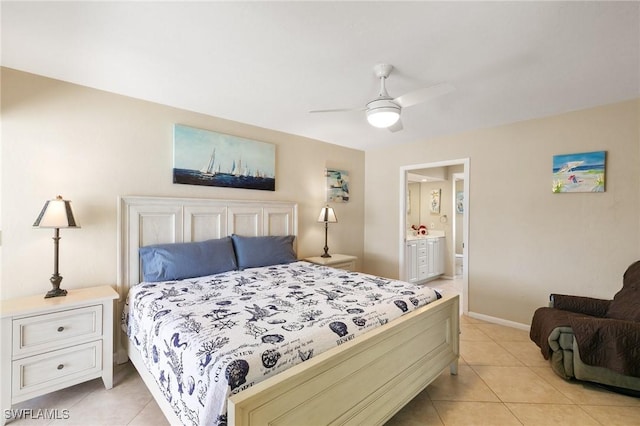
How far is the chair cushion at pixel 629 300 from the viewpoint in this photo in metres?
2.21

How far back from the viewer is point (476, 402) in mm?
2088

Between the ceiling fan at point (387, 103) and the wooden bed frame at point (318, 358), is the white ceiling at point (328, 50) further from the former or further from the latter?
the wooden bed frame at point (318, 358)

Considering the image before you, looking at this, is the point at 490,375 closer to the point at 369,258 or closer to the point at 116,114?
the point at 369,258

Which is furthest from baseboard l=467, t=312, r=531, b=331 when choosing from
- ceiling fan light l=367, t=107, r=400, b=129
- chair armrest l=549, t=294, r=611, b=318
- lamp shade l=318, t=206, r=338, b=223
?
ceiling fan light l=367, t=107, r=400, b=129

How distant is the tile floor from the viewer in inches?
74.9

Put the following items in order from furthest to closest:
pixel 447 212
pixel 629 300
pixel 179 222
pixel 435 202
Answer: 1. pixel 435 202
2. pixel 447 212
3. pixel 179 222
4. pixel 629 300

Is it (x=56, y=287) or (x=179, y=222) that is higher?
(x=179, y=222)

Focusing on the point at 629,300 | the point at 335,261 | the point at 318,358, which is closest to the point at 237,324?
the point at 318,358

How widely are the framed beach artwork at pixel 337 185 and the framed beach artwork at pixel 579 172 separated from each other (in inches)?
105

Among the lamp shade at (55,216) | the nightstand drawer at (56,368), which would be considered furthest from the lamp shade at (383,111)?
the nightstand drawer at (56,368)

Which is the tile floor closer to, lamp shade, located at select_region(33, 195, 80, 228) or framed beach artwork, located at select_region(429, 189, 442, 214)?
lamp shade, located at select_region(33, 195, 80, 228)

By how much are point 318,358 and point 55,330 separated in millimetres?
1923

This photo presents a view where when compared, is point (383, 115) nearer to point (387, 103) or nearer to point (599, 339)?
point (387, 103)

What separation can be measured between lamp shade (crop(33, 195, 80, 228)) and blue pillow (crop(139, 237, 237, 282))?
2.01ft
